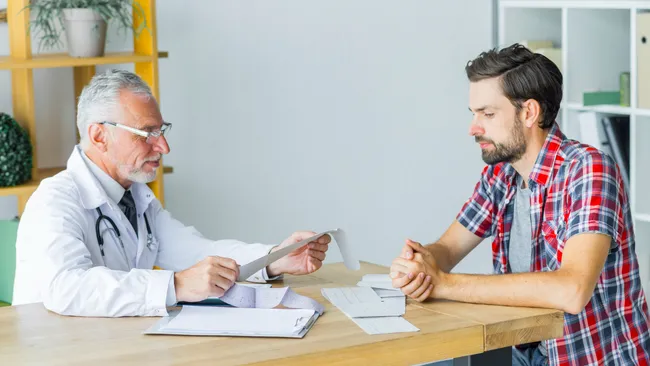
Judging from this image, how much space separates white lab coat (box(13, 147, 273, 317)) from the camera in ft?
6.57

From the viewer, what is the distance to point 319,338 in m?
1.83

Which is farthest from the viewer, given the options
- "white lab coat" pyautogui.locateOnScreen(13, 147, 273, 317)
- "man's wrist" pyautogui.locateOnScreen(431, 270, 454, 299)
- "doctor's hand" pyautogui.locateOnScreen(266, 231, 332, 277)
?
"doctor's hand" pyautogui.locateOnScreen(266, 231, 332, 277)

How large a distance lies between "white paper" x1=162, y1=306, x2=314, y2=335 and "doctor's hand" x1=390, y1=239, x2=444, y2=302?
25 centimetres

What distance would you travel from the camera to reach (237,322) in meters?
1.92

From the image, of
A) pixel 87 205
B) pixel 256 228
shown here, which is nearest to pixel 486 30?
pixel 256 228

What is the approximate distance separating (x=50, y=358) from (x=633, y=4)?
9.70ft

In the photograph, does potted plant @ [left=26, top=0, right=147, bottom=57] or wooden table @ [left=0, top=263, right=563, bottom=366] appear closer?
wooden table @ [left=0, top=263, right=563, bottom=366]

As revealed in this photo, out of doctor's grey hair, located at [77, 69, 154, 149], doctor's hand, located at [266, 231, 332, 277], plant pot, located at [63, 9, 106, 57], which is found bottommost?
doctor's hand, located at [266, 231, 332, 277]

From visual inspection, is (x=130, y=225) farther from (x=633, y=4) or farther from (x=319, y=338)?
(x=633, y=4)

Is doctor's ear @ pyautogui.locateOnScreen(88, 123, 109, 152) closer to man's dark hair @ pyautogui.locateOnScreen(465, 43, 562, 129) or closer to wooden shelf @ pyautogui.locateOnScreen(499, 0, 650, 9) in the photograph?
man's dark hair @ pyautogui.locateOnScreen(465, 43, 562, 129)

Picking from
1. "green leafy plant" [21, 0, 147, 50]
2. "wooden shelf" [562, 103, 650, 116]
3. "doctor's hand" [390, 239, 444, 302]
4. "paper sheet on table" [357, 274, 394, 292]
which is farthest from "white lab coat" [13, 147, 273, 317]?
"wooden shelf" [562, 103, 650, 116]

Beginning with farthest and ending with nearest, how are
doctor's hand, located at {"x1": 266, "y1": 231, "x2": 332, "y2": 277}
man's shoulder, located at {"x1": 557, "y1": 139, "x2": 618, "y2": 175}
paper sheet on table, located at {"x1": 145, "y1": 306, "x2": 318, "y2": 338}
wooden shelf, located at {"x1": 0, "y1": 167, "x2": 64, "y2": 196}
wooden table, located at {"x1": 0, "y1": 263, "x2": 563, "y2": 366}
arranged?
wooden shelf, located at {"x1": 0, "y1": 167, "x2": 64, "y2": 196} < doctor's hand, located at {"x1": 266, "y1": 231, "x2": 332, "y2": 277} < man's shoulder, located at {"x1": 557, "y1": 139, "x2": 618, "y2": 175} < paper sheet on table, located at {"x1": 145, "y1": 306, "x2": 318, "y2": 338} < wooden table, located at {"x1": 0, "y1": 263, "x2": 563, "y2": 366}

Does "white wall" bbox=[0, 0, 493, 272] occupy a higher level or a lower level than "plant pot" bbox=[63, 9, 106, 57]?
lower

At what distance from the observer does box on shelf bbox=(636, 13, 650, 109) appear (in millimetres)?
3861
